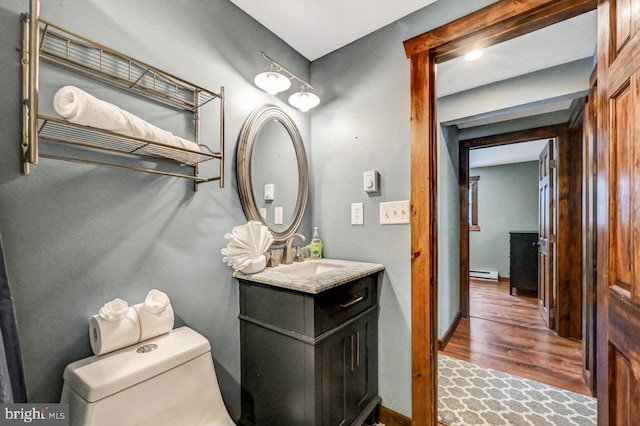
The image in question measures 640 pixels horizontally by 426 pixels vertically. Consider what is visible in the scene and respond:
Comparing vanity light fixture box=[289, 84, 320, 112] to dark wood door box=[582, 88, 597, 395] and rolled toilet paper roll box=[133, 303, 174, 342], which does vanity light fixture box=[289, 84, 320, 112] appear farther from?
dark wood door box=[582, 88, 597, 395]

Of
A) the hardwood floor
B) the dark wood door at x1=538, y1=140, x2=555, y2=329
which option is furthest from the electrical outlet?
the dark wood door at x1=538, y1=140, x2=555, y2=329

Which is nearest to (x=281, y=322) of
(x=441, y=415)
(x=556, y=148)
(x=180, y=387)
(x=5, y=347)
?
(x=180, y=387)

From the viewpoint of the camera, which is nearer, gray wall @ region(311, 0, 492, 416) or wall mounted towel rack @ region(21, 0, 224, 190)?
wall mounted towel rack @ region(21, 0, 224, 190)

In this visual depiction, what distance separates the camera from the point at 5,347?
75cm

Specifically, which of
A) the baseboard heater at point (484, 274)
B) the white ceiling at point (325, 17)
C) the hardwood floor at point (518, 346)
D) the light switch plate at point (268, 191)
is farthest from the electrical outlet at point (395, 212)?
the baseboard heater at point (484, 274)

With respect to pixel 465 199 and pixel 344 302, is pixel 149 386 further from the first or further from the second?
pixel 465 199

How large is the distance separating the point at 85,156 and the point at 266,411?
1.38 meters

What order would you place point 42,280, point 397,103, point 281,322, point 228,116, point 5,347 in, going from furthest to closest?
1. point 397,103
2. point 228,116
3. point 281,322
4. point 42,280
5. point 5,347

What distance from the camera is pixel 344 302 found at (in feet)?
4.54

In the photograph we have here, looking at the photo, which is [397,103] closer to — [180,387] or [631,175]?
[631,175]

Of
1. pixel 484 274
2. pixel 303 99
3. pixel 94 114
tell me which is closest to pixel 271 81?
pixel 303 99

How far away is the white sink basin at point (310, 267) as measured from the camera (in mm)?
1676

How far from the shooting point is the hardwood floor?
7.18ft

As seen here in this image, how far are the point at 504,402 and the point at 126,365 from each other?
222cm
